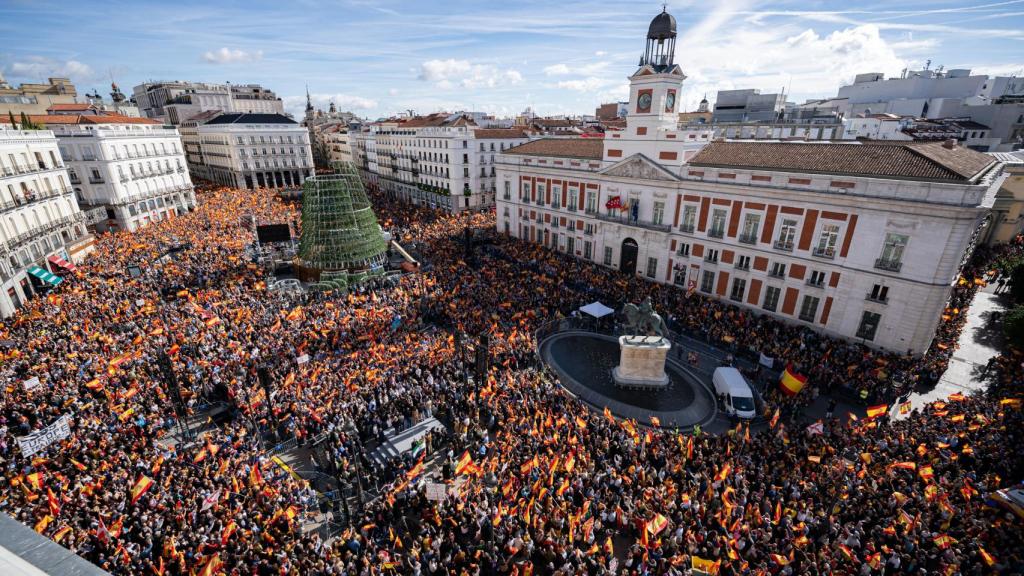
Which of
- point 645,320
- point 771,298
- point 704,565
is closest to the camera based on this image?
point 704,565

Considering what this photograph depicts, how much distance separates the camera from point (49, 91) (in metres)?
74.6

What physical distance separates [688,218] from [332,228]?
1161 inches

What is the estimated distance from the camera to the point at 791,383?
23094 mm

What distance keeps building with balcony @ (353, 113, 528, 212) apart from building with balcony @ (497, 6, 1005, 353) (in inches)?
1027

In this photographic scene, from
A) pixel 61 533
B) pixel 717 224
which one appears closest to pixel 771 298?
pixel 717 224

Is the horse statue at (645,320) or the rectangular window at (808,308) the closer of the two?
the horse statue at (645,320)

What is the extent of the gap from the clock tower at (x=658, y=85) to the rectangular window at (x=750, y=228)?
10.0 meters

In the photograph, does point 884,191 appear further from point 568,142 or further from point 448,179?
point 448,179

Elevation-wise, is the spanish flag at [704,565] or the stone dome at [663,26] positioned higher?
the stone dome at [663,26]

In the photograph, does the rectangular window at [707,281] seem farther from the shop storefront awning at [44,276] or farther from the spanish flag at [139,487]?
the shop storefront awning at [44,276]

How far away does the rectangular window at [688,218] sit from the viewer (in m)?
36.6

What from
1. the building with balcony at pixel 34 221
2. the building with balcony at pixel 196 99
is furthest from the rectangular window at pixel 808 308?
the building with balcony at pixel 196 99

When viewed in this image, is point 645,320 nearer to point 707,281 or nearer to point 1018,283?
point 707,281

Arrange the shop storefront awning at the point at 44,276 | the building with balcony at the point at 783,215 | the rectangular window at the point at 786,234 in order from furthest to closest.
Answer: the shop storefront awning at the point at 44,276
the rectangular window at the point at 786,234
the building with balcony at the point at 783,215
